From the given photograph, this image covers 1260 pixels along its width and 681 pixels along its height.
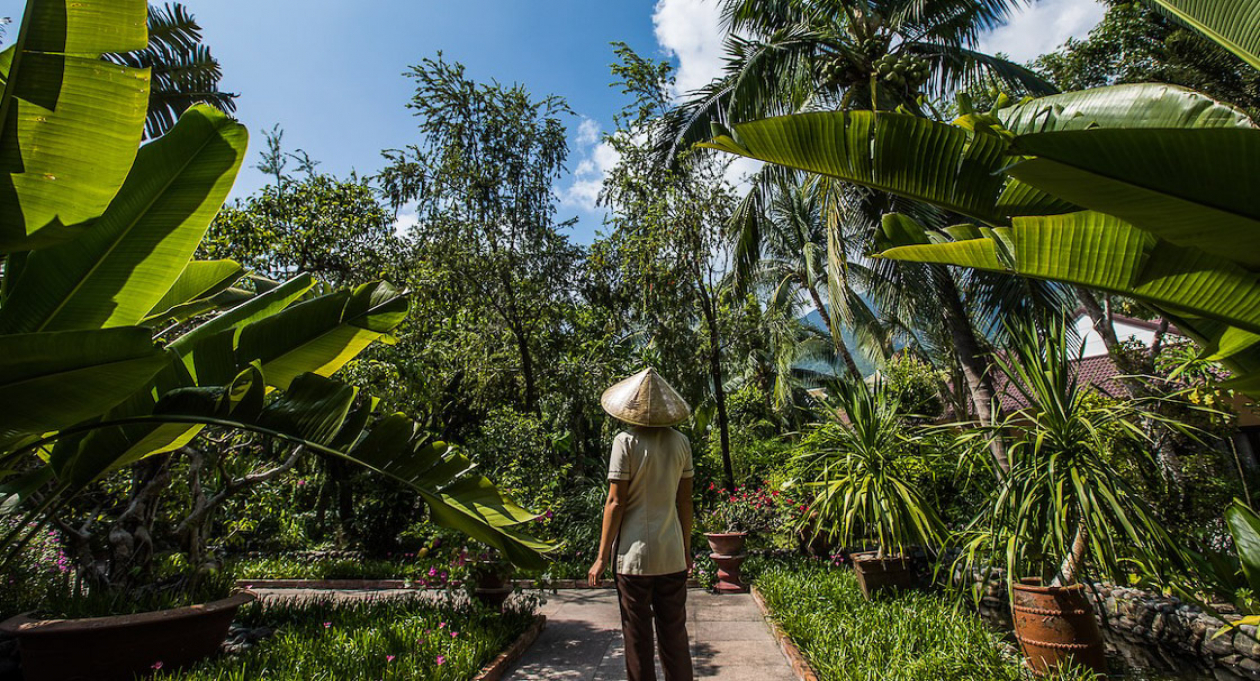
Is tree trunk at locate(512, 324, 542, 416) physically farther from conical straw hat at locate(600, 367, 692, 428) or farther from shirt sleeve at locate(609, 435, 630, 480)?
shirt sleeve at locate(609, 435, 630, 480)

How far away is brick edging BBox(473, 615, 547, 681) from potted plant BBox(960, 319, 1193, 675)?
3.40 m

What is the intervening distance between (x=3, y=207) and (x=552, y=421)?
9.65m

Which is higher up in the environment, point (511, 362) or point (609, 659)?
point (511, 362)

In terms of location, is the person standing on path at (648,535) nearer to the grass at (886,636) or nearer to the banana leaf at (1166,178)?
the grass at (886,636)

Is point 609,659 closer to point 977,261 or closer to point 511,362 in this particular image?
point 977,261

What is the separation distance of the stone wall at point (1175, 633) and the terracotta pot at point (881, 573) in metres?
0.87

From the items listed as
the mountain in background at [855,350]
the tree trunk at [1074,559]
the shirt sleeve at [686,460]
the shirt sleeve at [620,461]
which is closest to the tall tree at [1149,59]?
the mountain in background at [855,350]

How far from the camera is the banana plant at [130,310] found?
6.19 ft

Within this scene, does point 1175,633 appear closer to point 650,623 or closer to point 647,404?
point 650,623

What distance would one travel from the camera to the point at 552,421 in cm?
1131

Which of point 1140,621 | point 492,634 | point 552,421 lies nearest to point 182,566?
point 492,634

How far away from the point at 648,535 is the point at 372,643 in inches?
96.0

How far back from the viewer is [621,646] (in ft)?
16.8

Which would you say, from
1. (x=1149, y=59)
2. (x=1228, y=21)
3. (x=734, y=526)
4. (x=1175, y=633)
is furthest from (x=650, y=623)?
(x=1149, y=59)
